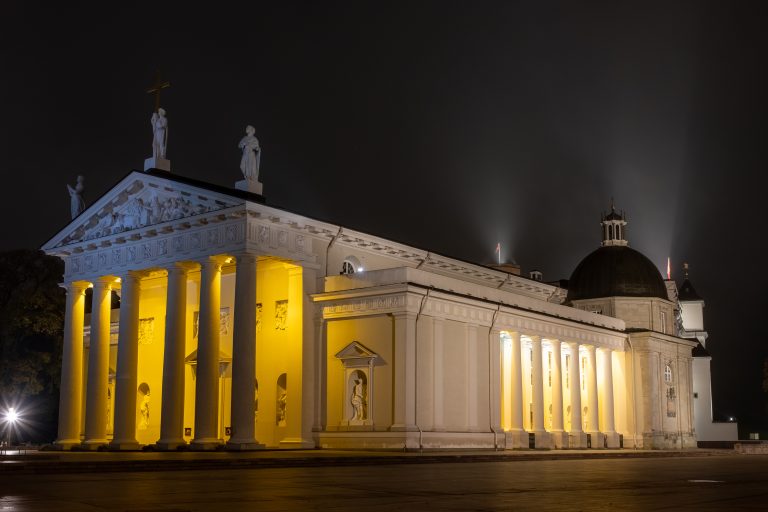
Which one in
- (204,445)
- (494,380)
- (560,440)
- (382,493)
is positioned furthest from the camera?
(560,440)

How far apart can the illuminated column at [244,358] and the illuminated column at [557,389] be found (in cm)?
1946

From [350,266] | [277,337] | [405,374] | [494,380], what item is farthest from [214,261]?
[494,380]

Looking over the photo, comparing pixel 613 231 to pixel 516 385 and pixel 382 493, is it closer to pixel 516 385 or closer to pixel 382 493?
pixel 516 385


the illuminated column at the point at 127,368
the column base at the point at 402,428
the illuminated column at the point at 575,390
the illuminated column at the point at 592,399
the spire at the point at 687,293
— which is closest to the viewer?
the column base at the point at 402,428

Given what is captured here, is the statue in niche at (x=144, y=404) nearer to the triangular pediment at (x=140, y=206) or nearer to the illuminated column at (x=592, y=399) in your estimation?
the triangular pediment at (x=140, y=206)

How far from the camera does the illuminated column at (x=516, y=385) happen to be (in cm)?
4625

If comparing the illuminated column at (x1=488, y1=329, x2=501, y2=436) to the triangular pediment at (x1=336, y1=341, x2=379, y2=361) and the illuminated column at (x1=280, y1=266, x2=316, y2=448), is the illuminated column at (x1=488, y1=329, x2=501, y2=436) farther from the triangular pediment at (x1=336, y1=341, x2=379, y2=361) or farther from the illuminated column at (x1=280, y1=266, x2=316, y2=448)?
the illuminated column at (x1=280, y1=266, x2=316, y2=448)

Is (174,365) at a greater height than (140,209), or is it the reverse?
(140,209)

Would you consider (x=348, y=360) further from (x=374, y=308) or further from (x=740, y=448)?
(x=740, y=448)

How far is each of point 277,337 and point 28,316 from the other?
22.9 metres

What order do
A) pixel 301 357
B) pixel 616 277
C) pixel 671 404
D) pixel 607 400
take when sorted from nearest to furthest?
pixel 301 357, pixel 607 400, pixel 671 404, pixel 616 277

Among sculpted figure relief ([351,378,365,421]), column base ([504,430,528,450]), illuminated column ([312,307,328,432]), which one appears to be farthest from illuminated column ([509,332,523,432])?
illuminated column ([312,307,328,432])

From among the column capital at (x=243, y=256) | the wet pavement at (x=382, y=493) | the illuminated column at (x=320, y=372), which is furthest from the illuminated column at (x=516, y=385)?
the wet pavement at (x=382, y=493)

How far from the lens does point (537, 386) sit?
1893 inches
